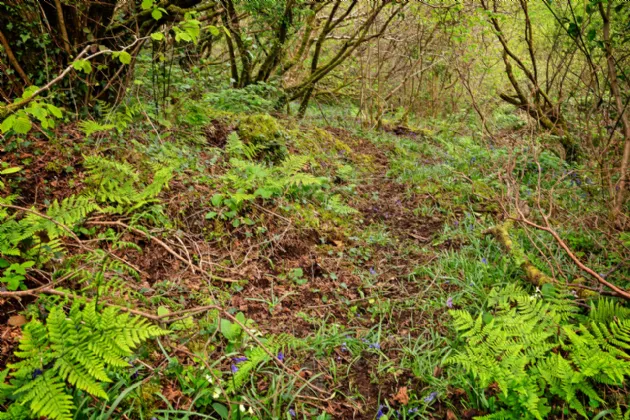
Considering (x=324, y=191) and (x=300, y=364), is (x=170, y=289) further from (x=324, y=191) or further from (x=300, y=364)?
(x=324, y=191)

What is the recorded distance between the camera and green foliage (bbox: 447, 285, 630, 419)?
187 cm

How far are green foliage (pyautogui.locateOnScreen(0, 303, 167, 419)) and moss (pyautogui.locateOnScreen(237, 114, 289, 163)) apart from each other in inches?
134

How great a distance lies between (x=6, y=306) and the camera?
1.97 meters

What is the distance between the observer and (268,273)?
3.13 metres

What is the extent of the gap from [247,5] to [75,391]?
221 inches

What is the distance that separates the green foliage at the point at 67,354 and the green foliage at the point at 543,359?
1.73m

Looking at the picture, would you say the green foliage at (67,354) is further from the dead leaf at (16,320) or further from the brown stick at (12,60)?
the brown stick at (12,60)

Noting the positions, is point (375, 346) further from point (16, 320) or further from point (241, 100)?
point (241, 100)

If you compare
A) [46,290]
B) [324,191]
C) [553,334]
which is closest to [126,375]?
[46,290]

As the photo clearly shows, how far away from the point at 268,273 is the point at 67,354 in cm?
172

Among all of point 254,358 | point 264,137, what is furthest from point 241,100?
point 254,358

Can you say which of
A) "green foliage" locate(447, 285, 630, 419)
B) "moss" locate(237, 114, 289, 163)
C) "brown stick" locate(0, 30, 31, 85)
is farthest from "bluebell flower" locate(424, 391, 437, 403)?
"brown stick" locate(0, 30, 31, 85)

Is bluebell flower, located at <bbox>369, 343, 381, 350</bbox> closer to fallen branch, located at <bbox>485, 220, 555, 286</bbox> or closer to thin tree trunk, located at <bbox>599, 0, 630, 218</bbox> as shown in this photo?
fallen branch, located at <bbox>485, 220, 555, 286</bbox>

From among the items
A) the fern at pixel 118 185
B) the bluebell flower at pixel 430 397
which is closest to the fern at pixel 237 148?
the fern at pixel 118 185
